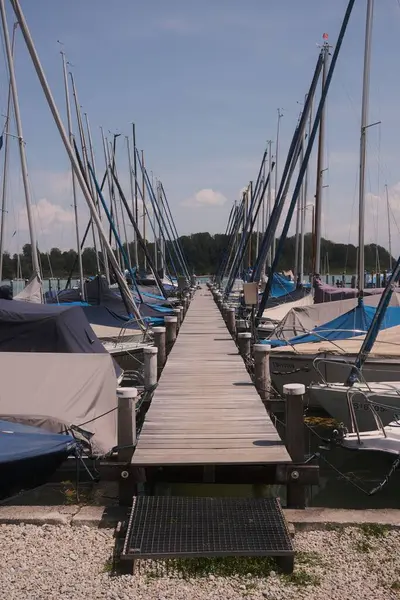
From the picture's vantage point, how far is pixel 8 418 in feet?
27.8

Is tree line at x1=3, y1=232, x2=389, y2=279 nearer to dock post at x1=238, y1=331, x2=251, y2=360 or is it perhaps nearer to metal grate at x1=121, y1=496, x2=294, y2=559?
dock post at x1=238, y1=331, x2=251, y2=360

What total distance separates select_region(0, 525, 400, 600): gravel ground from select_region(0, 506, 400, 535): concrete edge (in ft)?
0.41

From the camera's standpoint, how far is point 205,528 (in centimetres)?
614

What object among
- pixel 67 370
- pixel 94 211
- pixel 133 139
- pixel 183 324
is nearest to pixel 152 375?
pixel 67 370

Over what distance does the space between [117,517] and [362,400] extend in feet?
16.0

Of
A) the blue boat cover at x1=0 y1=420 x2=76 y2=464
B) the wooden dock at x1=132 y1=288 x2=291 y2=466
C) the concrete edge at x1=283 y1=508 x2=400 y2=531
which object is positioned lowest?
the concrete edge at x1=283 y1=508 x2=400 y2=531

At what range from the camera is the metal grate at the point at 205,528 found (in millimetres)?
5715

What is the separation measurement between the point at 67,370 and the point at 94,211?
6.02m

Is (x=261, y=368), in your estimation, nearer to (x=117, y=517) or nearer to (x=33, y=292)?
(x=117, y=517)

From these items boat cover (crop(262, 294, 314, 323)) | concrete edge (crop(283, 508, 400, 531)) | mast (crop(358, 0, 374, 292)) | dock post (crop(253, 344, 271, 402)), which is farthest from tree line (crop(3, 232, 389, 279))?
concrete edge (crop(283, 508, 400, 531))

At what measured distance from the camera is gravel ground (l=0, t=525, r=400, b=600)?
527 centimetres

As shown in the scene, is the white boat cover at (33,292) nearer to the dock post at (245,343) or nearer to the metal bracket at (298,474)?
the dock post at (245,343)

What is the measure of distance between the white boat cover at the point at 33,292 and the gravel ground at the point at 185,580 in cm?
1170

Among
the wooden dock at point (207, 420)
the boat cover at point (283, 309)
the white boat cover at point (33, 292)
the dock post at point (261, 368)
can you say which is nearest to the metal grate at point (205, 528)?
the wooden dock at point (207, 420)
